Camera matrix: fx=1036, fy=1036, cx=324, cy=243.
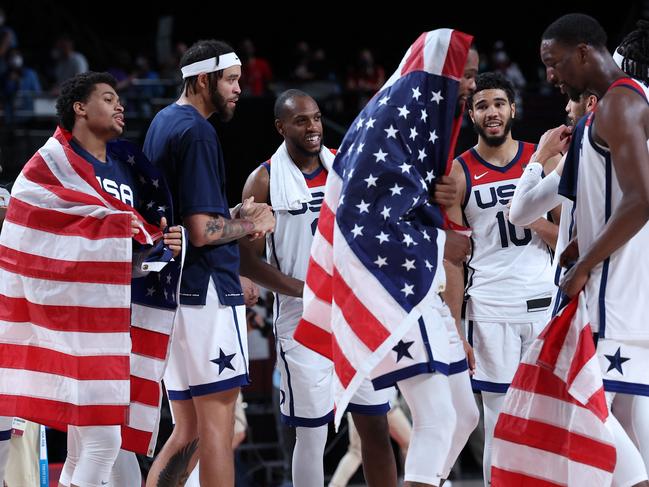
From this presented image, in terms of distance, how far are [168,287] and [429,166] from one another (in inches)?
55.8

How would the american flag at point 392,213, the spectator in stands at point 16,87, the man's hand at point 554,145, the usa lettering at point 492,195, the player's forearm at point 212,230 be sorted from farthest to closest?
the spectator in stands at point 16,87 < the usa lettering at point 492,195 < the player's forearm at point 212,230 < the man's hand at point 554,145 < the american flag at point 392,213

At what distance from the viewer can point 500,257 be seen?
5.61 metres

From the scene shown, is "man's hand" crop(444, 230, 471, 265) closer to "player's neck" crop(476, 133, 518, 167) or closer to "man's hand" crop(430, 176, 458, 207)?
"man's hand" crop(430, 176, 458, 207)

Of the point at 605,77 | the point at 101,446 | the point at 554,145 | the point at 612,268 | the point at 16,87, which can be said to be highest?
the point at 16,87

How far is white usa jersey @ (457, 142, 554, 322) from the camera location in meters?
5.55

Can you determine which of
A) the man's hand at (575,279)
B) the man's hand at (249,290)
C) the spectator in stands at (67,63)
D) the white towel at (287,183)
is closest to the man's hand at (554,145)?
the man's hand at (575,279)

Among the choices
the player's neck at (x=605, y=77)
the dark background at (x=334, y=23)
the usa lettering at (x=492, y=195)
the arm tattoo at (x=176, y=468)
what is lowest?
the arm tattoo at (x=176, y=468)

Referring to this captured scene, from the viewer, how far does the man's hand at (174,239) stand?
4.73m

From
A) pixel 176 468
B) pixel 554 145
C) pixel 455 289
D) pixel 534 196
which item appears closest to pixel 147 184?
pixel 176 468


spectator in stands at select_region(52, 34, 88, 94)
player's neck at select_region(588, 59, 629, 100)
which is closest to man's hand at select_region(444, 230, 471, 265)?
player's neck at select_region(588, 59, 629, 100)

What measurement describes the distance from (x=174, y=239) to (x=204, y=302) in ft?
1.08

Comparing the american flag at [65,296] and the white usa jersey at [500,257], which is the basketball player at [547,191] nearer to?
the white usa jersey at [500,257]

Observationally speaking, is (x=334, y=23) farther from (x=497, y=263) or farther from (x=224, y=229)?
(x=224, y=229)

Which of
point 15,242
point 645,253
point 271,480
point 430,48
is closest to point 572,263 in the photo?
point 645,253
